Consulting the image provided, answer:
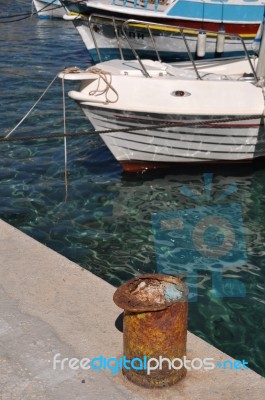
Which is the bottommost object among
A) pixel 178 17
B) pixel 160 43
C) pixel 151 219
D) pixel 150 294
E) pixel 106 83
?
pixel 160 43

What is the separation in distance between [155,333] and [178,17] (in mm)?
15423

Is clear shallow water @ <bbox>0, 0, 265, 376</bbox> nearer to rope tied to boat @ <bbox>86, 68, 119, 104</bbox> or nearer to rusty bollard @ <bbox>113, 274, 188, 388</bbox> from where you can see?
rope tied to boat @ <bbox>86, 68, 119, 104</bbox>

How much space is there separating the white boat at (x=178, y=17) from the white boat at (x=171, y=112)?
8.52m

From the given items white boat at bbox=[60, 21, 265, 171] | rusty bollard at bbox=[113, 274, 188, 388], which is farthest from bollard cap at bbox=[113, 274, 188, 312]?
white boat at bbox=[60, 21, 265, 171]

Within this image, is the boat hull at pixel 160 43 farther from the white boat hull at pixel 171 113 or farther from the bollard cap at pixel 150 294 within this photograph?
the bollard cap at pixel 150 294

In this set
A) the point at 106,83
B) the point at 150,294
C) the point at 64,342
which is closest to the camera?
the point at 150,294

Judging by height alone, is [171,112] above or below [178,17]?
above

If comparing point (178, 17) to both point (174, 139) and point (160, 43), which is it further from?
point (174, 139)

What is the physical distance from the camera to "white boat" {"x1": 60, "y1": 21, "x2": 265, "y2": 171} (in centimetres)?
Answer: 993

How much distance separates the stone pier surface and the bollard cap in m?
0.58

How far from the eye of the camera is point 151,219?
9.42 metres

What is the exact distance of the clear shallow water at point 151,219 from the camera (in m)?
7.29

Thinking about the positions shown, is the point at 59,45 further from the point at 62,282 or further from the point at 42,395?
the point at 42,395

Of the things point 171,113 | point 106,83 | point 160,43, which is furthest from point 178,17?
point 171,113
